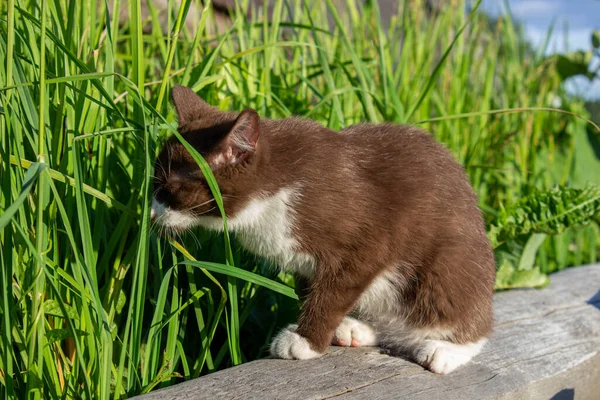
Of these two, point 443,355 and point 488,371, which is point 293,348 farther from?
point 488,371

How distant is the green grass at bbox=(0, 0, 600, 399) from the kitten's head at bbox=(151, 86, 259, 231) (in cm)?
7

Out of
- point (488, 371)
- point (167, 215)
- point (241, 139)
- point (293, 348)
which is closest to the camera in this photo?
point (241, 139)

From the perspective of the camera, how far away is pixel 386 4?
5.43 meters

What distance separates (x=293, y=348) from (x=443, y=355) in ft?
1.43

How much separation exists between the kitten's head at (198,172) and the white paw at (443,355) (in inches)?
28.4

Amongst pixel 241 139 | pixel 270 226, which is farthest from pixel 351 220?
pixel 241 139

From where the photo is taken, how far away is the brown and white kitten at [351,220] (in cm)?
169

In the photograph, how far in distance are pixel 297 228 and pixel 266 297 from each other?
2.13ft

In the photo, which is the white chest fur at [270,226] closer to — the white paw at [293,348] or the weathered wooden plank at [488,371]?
the white paw at [293,348]

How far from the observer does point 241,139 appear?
1.60m

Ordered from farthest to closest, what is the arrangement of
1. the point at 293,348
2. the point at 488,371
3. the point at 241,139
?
1. the point at 488,371
2. the point at 293,348
3. the point at 241,139

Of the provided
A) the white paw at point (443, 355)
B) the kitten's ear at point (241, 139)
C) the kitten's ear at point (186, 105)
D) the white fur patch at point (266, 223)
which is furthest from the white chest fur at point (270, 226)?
the white paw at point (443, 355)

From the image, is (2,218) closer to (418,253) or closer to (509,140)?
(418,253)

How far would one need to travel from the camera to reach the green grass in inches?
58.9
